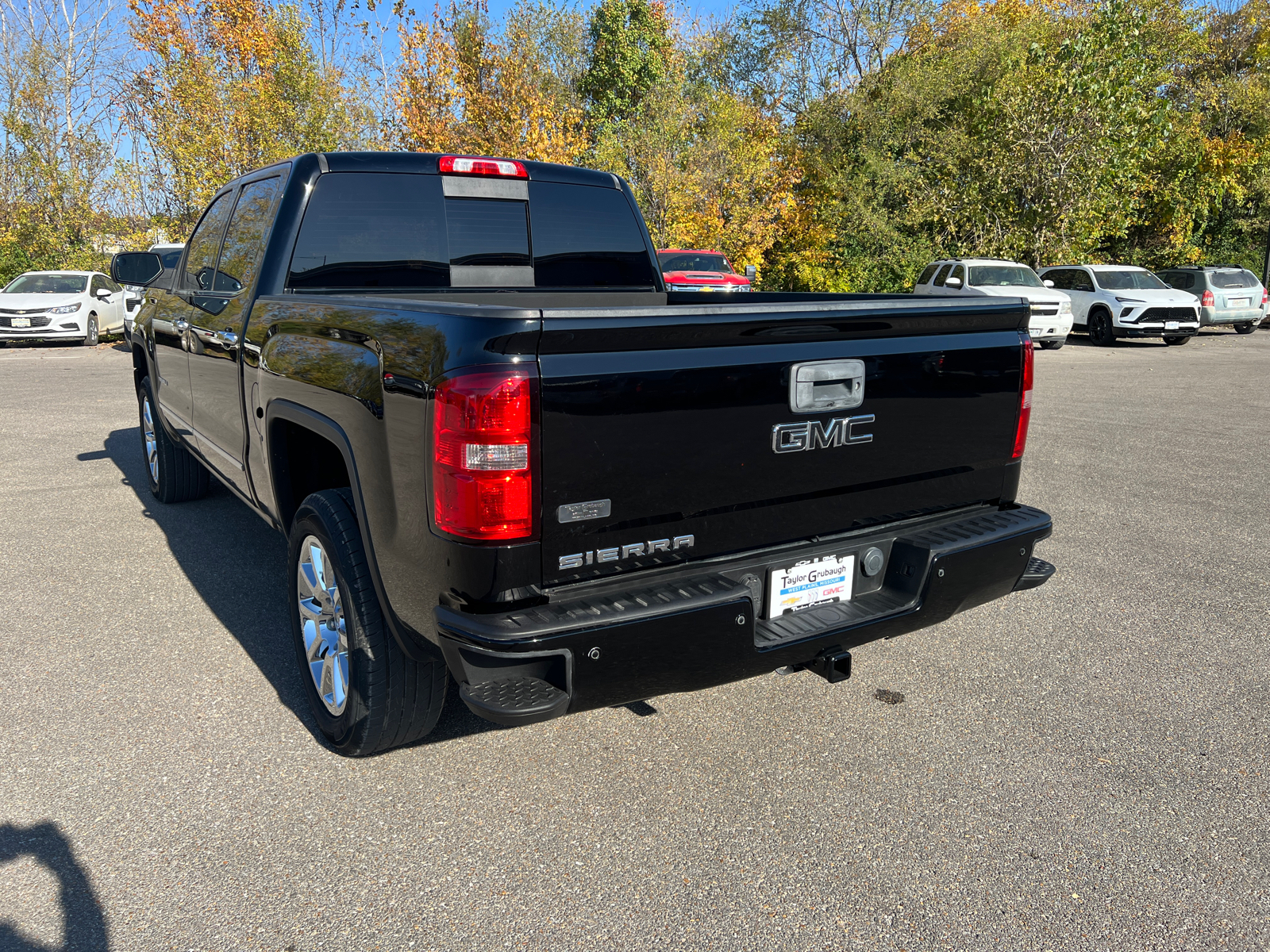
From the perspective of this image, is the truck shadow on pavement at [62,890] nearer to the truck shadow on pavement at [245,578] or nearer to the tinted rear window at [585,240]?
the truck shadow on pavement at [245,578]

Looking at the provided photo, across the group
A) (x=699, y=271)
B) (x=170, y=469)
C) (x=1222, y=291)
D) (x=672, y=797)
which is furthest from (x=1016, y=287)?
(x=672, y=797)

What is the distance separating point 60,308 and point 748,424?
65.5ft

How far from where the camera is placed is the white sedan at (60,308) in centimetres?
1811

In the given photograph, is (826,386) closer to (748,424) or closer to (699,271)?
(748,424)

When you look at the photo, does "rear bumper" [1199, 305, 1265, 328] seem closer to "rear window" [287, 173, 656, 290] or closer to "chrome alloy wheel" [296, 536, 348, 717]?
"rear window" [287, 173, 656, 290]

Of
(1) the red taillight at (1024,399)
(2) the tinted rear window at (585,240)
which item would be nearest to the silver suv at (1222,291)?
(2) the tinted rear window at (585,240)

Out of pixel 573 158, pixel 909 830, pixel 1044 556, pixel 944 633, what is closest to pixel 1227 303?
pixel 573 158

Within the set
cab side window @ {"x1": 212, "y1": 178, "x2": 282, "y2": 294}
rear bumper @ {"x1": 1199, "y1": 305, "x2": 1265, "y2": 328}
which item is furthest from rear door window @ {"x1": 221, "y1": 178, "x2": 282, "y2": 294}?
rear bumper @ {"x1": 1199, "y1": 305, "x2": 1265, "y2": 328}

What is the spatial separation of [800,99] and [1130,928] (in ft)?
128

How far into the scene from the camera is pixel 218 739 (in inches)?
127

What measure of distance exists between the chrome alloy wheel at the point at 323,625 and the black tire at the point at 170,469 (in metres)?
3.27

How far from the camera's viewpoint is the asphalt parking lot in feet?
7.72

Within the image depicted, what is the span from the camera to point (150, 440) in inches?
254

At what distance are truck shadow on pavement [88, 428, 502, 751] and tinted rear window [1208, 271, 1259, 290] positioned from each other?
24558 mm
